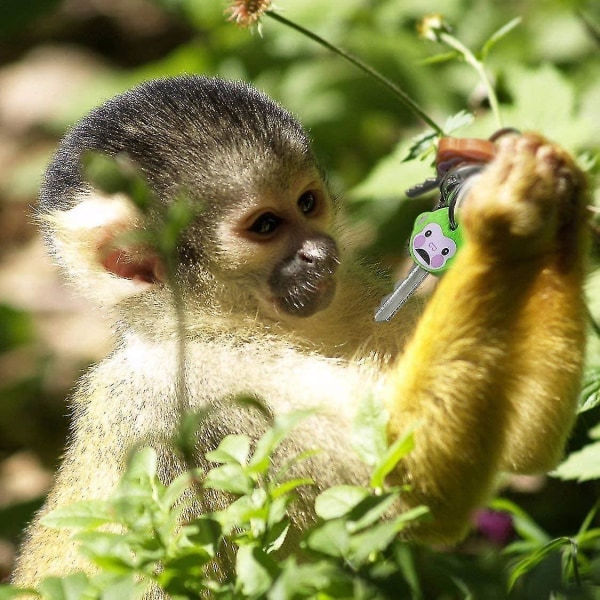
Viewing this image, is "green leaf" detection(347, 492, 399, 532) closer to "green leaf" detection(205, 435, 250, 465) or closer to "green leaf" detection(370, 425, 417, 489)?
"green leaf" detection(370, 425, 417, 489)

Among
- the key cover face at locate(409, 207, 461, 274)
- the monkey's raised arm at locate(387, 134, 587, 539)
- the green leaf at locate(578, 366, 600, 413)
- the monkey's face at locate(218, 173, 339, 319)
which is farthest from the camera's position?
the monkey's face at locate(218, 173, 339, 319)

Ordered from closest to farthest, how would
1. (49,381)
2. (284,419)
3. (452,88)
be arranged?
(284,419) < (452,88) < (49,381)

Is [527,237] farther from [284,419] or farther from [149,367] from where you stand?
[149,367]

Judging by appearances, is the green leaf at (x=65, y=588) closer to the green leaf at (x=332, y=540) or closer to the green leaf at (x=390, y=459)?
the green leaf at (x=332, y=540)

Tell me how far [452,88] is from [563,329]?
3.06 m

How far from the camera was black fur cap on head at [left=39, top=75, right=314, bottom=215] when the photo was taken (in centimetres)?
304

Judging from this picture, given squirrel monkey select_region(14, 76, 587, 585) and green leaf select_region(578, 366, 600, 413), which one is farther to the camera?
green leaf select_region(578, 366, 600, 413)

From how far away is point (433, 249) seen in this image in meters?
2.54

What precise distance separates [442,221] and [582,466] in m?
0.96

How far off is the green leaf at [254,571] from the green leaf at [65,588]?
267mm

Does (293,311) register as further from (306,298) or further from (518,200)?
(518,200)

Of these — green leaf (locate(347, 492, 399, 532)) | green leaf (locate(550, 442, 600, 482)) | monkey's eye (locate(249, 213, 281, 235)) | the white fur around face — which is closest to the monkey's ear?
the white fur around face

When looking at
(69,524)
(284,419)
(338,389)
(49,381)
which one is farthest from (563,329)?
(49,381)

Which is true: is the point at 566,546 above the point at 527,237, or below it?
below
